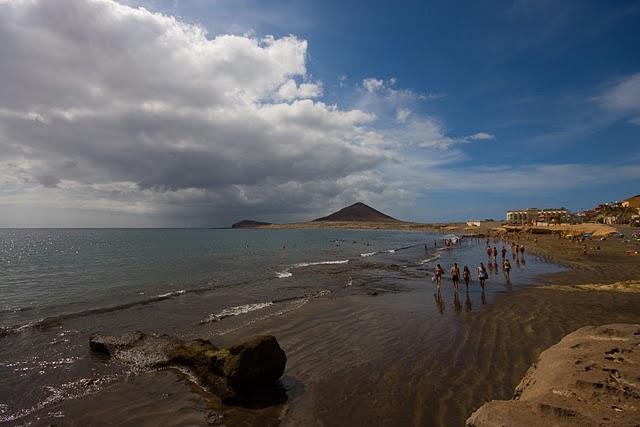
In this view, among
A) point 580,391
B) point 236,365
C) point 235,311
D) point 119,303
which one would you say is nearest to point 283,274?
point 235,311

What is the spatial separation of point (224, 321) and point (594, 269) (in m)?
30.6

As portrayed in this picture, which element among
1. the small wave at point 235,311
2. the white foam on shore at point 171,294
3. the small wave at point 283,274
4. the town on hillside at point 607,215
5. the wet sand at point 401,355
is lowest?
the white foam on shore at point 171,294

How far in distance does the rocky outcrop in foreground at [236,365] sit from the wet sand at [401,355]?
42 centimetres

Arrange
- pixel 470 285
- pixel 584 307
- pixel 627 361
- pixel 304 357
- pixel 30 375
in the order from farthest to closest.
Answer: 1. pixel 470 285
2. pixel 584 307
3. pixel 304 357
4. pixel 30 375
5. pixel 627 361

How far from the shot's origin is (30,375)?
11453mm

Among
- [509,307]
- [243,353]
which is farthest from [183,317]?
[509,307]

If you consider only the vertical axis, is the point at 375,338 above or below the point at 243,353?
below

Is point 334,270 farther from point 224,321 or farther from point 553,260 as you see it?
point 553,260

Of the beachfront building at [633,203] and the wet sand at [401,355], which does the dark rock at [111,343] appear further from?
the beachfront building at [633,203]

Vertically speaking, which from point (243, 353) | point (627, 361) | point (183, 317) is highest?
point (627, 361)

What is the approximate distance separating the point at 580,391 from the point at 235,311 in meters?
17.3

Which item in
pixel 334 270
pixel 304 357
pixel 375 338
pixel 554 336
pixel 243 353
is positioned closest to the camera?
pixel 243 353

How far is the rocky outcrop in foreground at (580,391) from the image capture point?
4.36m

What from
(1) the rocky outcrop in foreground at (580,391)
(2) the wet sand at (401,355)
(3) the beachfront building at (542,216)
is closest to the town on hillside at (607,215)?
(3) the beachfront building at (542,216)
